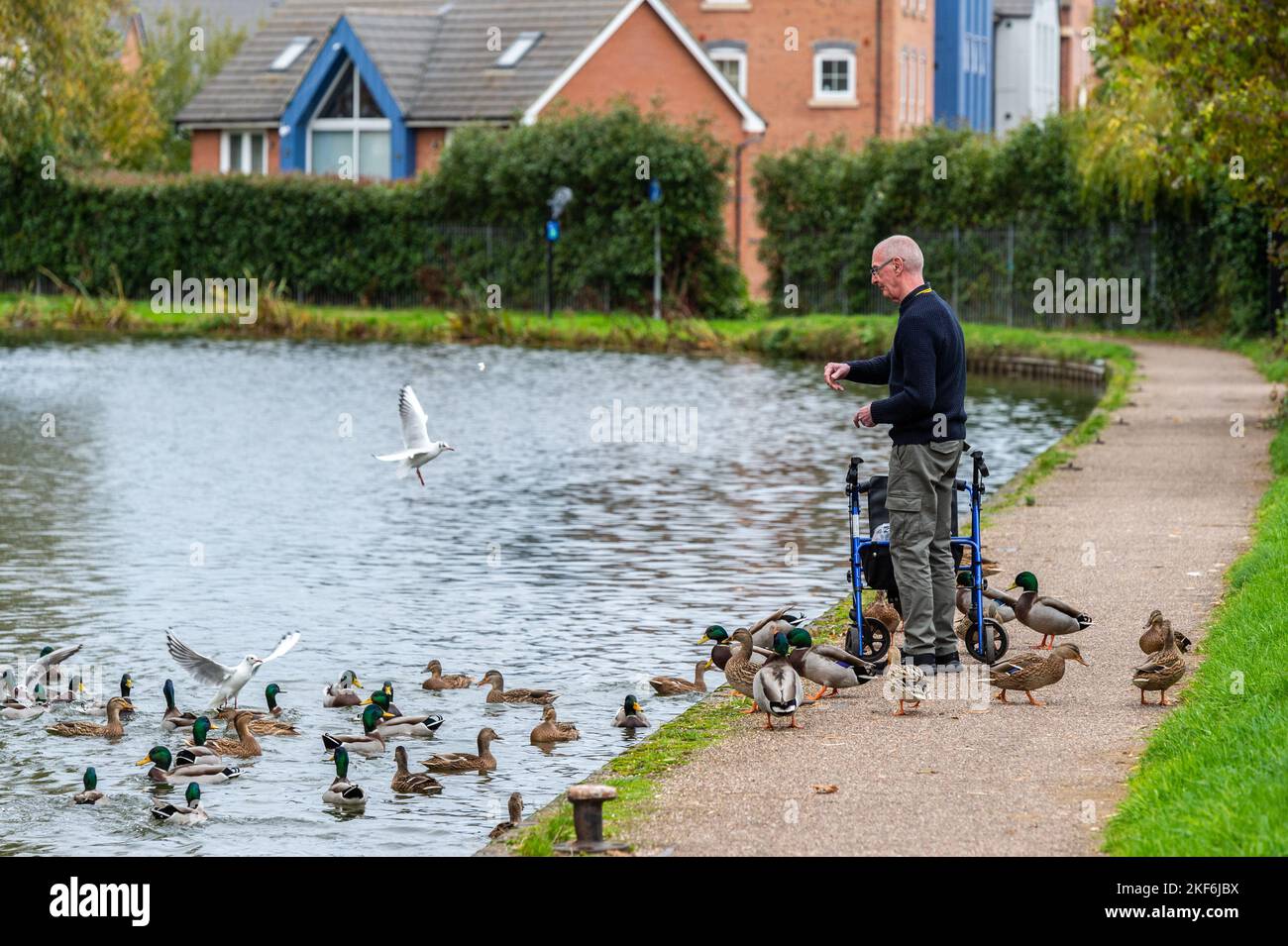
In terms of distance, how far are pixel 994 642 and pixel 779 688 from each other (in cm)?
192

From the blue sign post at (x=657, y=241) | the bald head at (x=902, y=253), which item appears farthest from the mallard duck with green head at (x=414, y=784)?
the blue sign post at (x=657, y=241)

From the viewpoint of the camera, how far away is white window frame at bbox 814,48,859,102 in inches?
2689

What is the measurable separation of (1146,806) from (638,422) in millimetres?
22825

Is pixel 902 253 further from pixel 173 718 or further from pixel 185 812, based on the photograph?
→ pixel 173 718

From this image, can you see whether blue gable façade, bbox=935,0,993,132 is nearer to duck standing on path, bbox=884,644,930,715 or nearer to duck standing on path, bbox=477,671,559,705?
duck standing on path, bbox=477,671,559,705

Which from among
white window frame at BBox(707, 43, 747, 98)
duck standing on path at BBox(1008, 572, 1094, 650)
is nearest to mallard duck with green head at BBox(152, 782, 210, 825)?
duck standing on path at BBox(1008, 572, 1094, 650)

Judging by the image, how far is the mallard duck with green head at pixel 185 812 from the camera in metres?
10.5

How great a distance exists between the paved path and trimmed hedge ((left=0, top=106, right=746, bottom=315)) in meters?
34.2

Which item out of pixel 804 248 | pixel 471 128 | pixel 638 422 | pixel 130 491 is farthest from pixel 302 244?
pixel 130 491

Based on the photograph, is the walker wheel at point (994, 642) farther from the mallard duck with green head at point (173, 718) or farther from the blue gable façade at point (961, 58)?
the blue gable façade at point (961, 58)

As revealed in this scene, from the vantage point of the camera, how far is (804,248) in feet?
173

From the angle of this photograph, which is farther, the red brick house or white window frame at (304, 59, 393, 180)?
white window frame at (304, 59, 393, 180)

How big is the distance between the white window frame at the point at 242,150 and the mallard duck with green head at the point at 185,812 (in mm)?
58342
